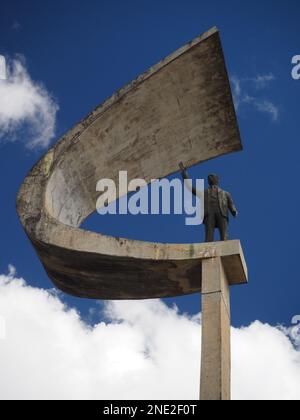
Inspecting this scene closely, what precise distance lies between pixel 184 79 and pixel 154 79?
0.67 meters

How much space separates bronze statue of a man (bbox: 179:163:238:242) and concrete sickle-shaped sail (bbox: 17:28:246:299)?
123 centimetres

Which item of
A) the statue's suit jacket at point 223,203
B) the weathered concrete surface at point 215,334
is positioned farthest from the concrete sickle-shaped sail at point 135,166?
the statue's suit jacket at point 223,203

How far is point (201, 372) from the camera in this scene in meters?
11.0

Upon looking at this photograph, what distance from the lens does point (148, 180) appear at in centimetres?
1569

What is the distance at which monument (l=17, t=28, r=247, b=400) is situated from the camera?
12125 mm

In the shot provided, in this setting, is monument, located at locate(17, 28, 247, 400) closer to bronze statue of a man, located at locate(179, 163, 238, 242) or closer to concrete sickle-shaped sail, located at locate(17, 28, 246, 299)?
concrete sickle-shaped sail, located at locate(17, 28, 246, 299)

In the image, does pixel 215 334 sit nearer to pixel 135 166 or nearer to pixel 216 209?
pixel 216 209

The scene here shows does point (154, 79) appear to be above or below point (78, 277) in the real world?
above

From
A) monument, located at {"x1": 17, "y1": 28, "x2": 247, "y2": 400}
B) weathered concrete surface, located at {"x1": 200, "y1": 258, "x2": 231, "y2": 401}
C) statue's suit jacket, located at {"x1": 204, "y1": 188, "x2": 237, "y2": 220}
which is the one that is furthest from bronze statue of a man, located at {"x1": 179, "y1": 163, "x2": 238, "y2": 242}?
weathered concrete surface, located at {"x1": 200, "y1": 258, "x2": 231, "y2": 401}

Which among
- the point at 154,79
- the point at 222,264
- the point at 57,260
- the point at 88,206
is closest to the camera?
the point at 222,264

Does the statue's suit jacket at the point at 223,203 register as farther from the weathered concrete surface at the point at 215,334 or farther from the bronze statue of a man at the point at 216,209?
the weathered concrete surface at the point at 215,334
